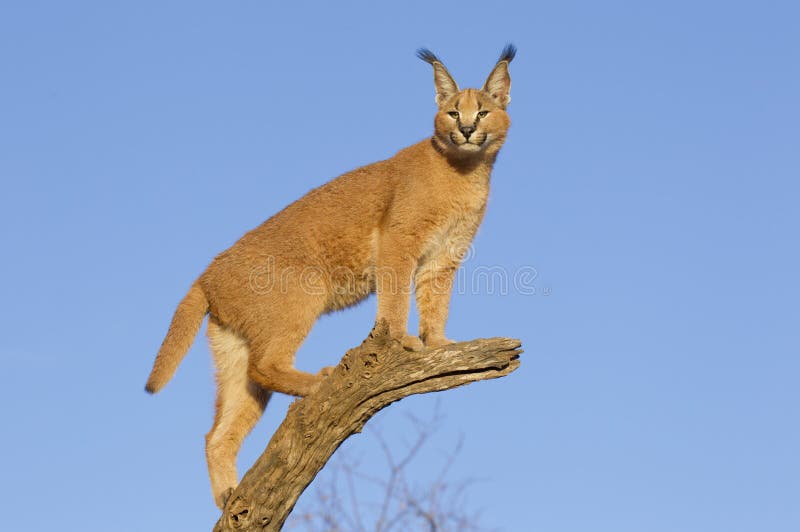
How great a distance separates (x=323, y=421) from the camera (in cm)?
644

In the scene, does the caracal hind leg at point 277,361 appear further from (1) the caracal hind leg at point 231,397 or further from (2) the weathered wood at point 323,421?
(2) the weathered wood at point 323,421

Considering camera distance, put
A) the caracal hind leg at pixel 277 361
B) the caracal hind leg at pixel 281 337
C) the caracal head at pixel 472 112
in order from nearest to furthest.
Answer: the caracal hind leg at pixel 277 361
the caracal hind leg at pixel 281 337
the caracal head at pixel 472 112

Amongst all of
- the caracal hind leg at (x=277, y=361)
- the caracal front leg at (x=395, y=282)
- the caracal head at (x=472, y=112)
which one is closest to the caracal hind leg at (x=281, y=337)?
the caracal hind leg at (x=277, y=361)

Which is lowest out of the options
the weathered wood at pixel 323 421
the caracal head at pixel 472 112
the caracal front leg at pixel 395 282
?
the weathered wood at pixel 323 421

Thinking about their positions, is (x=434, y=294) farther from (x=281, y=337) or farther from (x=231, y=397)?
(x=231, y=397)

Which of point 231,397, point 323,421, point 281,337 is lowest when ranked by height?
point 323,421

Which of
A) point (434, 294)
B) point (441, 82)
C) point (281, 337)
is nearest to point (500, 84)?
point (441, 82)

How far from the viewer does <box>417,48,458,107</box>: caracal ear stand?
29.6ft

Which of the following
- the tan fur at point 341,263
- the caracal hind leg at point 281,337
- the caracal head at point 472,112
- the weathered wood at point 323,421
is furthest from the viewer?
the caracal head at point 472,112

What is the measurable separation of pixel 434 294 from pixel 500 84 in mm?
2111

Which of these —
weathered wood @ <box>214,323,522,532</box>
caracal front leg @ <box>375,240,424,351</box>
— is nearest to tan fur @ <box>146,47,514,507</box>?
caracal front leg @ <box>375,240,424,351</box>

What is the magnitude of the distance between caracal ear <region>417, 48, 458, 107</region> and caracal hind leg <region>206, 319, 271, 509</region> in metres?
3.00

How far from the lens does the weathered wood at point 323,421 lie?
6.40 metres

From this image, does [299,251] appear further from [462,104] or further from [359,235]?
[462,104]
